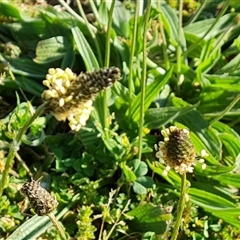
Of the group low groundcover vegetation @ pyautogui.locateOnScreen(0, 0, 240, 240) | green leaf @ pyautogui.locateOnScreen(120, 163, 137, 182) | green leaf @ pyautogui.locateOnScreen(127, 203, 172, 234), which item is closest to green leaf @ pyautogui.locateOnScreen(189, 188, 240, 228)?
low groundcover vegetation @ pyautogui.locateOnScreen(0, 0, 240, 240)

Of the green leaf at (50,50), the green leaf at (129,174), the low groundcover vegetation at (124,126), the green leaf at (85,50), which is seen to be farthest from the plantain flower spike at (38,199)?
the green leaf at (50,50)

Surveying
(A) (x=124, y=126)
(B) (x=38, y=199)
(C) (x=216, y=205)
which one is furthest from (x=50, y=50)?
(B) (x=38, y=199)

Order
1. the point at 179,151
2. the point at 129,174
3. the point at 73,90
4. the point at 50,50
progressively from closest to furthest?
the point at 73,90
the point at 179,151
the point at 129,174
the point at 50,50

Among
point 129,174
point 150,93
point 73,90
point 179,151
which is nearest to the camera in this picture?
point 73,90

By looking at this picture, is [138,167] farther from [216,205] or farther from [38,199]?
[38,199]

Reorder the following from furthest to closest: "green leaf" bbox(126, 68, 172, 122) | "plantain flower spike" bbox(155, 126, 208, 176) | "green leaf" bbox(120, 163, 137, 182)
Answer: "green leaf" bbox(126, 68, 172, 122)
"green leaf" bbox(120, 163, 137, 182)
"plantain flower spike" bbox(155, 126, 208, 176)

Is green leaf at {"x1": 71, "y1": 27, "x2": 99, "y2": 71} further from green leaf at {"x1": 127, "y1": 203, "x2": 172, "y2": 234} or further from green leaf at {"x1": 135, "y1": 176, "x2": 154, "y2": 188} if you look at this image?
green leaf at {"x1": 127, "y1": 203, "x2": 172, "y2": 234}

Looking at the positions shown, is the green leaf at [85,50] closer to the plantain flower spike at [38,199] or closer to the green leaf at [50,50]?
the green leaf at [50,50]
